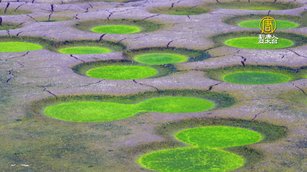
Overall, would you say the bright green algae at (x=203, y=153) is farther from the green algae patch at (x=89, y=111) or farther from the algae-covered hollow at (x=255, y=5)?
the algae-covered hollow at (x=255, y=5)

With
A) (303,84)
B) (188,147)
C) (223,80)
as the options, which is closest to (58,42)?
(223,80)

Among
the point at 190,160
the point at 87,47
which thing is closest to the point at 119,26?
the point at 87,47

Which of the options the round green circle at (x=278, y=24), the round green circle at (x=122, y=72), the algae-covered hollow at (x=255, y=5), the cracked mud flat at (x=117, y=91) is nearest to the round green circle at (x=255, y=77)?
the cracked mud flat at (x=117, y=91)

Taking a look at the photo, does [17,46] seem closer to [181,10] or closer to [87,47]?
[87,47]

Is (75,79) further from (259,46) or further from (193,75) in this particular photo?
(259,46)

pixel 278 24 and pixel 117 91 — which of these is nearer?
pixel 117 91

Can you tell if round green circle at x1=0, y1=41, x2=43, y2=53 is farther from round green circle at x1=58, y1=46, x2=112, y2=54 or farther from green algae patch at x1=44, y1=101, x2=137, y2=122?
green algae patch at x1=44, y1=101, x2=137, y2=122
